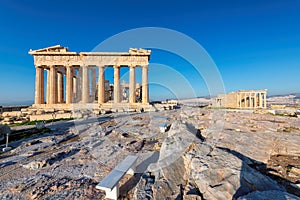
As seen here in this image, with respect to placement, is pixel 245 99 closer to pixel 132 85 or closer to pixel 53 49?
pixel 132 85

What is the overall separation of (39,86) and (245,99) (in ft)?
164

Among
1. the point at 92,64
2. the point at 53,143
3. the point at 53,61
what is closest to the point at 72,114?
the point at 53,143

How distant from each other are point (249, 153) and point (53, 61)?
36846 millimetres

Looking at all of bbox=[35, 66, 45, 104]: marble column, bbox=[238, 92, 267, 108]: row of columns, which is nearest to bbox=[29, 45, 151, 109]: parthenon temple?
bbox=[35, 66, 45, 104]: marble column

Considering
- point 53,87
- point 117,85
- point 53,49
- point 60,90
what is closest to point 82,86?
point 53,87

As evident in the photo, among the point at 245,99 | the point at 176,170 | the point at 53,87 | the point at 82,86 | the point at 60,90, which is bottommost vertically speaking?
the point at 176,170

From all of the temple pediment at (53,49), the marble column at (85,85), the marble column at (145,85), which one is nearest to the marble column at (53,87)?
the temple pediment at (53,49)

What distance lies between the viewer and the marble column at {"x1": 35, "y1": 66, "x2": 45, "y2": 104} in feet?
102

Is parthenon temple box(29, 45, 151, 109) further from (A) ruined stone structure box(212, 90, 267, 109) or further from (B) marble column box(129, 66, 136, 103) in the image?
(A) ruined stone structure box(212, 90, 267, 109)

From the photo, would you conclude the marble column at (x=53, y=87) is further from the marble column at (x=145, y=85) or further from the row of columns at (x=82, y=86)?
the marble column at (x=145, y=85)

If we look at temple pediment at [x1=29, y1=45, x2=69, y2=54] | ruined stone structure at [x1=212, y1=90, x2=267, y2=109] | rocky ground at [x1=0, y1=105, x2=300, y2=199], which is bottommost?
rocky ground at [x1=0, y1=105, x2=300, y2=199]

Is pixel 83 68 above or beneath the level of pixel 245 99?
above

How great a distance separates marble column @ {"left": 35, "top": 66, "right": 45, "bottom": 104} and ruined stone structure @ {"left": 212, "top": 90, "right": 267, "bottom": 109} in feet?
137

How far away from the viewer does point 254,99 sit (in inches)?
1711
